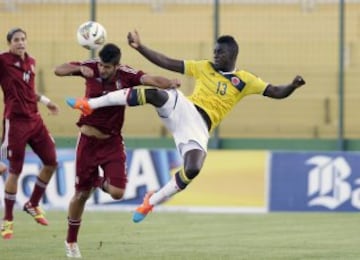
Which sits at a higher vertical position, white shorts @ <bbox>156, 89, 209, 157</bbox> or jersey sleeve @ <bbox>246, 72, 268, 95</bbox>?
Result: jersey sleeve @ <bbox>246, 72, 268, 95</bbox>

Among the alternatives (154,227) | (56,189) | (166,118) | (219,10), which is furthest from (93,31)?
(219,10)

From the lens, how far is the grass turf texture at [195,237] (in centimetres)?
1267

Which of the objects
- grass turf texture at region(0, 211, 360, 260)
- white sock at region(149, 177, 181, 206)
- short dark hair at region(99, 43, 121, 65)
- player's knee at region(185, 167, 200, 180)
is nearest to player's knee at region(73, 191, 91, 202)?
grass turf texture at region(0, 211, 360, 260)

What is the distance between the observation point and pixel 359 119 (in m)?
22.3

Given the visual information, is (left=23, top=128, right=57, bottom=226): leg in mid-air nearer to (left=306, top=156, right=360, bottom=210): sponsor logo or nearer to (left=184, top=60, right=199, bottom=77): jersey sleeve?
(left=184, top=60, right=199, bottom=77): jersey sleeve

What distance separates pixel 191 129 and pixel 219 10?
9.97 meters

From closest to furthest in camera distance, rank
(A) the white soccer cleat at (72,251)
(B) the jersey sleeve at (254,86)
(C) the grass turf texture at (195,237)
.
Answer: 1. (A) the white soccer cleat at (72,251)
2. (C) the grass turf texture at (195,237)
3. (B) the jersey sleeve at (254,86)

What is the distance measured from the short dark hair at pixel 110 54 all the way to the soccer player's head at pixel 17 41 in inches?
101

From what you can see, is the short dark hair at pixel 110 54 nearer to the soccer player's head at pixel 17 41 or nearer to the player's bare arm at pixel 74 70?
the player's bare arm at pixel 74 70

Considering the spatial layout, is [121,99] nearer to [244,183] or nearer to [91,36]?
[91,36]

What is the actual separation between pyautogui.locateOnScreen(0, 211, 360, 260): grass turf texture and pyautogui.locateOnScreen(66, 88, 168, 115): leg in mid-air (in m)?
1.66

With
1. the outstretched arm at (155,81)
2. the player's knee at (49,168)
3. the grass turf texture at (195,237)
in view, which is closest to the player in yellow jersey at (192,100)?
the outstretched arm at (155,81)

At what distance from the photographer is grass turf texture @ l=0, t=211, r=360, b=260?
1267 cm

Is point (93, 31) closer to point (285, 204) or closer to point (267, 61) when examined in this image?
point (285, 204)
